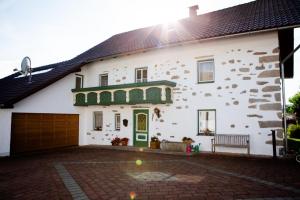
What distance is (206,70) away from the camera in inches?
492

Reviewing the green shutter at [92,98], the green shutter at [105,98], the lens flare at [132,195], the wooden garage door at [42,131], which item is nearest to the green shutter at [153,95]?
the green shutter at [105,98]

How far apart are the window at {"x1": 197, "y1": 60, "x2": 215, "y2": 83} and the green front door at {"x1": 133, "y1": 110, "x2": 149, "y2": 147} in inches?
144

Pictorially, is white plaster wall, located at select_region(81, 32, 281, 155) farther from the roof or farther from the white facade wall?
the roof

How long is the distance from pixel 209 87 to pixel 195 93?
0.78m

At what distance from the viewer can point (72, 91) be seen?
15.2 meters

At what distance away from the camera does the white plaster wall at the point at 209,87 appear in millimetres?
10875

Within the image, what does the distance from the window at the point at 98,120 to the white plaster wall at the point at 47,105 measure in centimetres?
83

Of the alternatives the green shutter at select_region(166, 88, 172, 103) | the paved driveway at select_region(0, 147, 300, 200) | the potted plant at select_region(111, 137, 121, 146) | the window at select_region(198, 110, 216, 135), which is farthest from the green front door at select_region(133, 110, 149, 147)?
the paved driveway at select_region(0, 147, 300, 200)

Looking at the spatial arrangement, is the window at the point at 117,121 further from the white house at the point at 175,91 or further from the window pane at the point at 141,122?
the window pane at the point at 141,122

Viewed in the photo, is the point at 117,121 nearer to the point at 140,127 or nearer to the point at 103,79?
the point at 140,127

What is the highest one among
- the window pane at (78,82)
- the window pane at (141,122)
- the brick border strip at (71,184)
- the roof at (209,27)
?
the roof at (209,27)

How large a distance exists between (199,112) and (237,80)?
2.41 metres

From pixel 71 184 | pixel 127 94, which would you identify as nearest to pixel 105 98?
pixel 127 94

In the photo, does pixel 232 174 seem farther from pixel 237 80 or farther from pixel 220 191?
pixel 237 80
